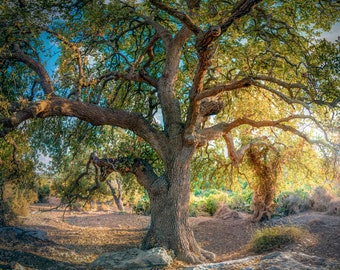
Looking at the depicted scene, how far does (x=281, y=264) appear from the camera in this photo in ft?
20.0

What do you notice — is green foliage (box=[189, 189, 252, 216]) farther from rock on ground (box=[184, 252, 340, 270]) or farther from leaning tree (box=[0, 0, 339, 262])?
rock on ground (box=[184, 252, 340, 270])

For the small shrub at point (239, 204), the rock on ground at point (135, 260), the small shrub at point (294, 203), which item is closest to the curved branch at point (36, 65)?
the rock on ground at point (135, 260)

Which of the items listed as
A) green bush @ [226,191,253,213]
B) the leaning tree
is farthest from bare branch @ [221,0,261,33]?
green bush @ [226,191,253,213]

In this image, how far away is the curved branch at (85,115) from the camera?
24.2 feet

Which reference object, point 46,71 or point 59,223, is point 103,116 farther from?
point 59,223

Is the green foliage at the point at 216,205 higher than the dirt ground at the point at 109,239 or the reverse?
higher

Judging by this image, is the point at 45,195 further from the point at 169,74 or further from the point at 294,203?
the point at 169,74

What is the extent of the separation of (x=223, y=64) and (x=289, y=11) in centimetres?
313

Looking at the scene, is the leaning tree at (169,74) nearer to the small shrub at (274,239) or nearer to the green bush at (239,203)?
the small shrub at (274,239)

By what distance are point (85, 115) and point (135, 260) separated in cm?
372

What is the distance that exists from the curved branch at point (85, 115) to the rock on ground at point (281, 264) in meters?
3.61

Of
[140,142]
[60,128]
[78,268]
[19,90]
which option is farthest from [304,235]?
[19,90]

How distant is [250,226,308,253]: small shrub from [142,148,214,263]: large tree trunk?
1362 mm

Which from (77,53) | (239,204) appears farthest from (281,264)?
(239,204)
